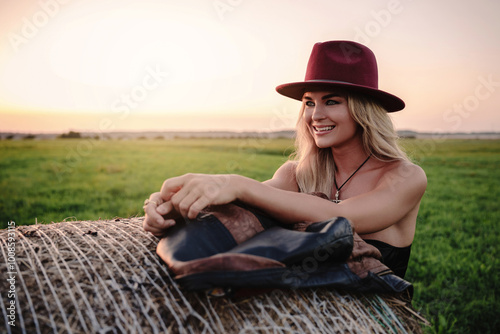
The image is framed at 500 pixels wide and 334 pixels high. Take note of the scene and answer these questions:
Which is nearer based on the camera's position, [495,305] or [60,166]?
[495,305]

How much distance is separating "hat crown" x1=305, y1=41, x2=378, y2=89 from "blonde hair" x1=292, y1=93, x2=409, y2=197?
0.50ft

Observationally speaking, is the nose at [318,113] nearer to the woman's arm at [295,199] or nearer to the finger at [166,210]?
the woman's arm at [295,199]

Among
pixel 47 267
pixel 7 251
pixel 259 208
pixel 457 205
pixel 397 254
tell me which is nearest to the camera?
pixel 47 267

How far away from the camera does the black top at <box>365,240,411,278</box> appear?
8.82 feet

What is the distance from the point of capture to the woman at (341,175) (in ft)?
6.86

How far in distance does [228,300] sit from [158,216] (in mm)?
667

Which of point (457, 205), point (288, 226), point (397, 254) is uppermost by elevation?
point (288, 226)

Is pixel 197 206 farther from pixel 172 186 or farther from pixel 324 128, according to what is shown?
pixel 324 128

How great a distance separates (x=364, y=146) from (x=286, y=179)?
801mm

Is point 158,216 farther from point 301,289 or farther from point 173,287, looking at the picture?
point 301,289

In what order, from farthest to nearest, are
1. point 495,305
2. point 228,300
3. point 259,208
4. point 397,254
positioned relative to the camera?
1. point 495,305
2. point 397,254
3. point 259,208
4. point 228,300

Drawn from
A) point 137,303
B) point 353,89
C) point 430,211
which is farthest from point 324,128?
point 430,211

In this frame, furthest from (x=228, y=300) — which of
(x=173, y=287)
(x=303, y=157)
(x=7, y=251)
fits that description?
(x=303, y=157)

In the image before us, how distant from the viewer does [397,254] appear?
2.77 meters
